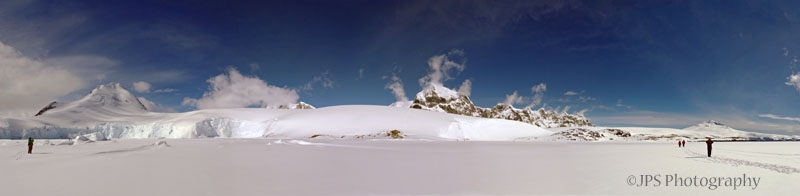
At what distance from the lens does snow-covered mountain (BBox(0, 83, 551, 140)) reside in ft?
186

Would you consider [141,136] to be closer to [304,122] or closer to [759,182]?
[304,122]

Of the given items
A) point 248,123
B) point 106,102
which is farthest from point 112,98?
point 248,123

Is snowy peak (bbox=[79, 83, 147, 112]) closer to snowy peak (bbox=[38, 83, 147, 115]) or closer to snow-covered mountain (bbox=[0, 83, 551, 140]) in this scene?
snowy peak (bbox=[38, 83, 147, 115])

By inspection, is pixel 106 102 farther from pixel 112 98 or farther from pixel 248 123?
Result: pixel 248 123

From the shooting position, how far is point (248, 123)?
6725 centimetres

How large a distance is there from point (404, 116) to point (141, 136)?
44873mm

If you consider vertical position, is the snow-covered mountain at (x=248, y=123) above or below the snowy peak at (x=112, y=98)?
below

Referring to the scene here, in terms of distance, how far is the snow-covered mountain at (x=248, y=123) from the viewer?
186ft

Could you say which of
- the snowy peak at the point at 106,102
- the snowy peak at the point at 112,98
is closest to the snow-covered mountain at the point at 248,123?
the snowy peak at the point at 106,102

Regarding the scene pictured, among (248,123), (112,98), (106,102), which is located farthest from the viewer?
(112,98)

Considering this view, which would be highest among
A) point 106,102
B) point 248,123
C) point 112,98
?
point 112,98

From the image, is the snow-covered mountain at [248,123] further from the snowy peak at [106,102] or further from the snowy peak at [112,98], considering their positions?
the snowy peak at [112,98]

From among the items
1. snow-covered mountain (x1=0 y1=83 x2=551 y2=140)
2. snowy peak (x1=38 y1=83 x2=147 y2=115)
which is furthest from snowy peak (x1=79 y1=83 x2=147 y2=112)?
snow-covered mountain (x1=0 y1=83 x2=551 y2=140)

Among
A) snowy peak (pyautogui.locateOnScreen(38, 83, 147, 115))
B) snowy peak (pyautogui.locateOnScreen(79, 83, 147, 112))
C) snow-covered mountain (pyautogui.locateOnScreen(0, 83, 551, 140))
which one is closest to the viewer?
snow-covered mountain (pyautogui.locateOnScreen(0, 83, 551, 140))
